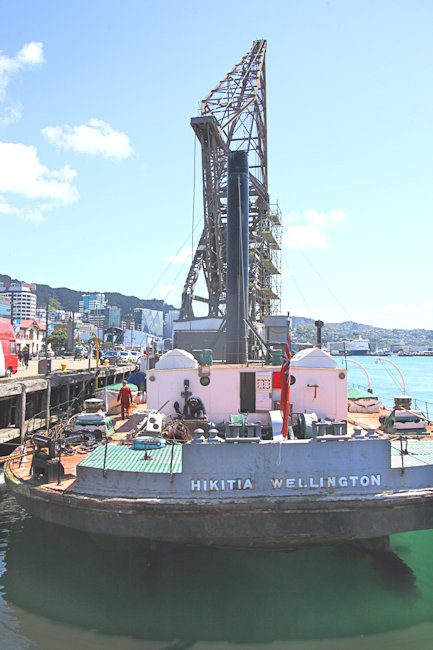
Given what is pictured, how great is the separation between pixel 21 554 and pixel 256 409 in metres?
6.74

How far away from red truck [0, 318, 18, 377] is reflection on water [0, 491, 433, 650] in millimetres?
16329

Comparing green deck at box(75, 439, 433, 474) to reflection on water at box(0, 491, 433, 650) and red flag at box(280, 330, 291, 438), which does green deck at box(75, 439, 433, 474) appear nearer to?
reflection on water at box(0, 491, 433, 650)

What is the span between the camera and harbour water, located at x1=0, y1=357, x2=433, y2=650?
7254 mm

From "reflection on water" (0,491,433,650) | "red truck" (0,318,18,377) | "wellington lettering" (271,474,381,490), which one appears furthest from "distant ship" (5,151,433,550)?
"red truck" (0,318,18,377)

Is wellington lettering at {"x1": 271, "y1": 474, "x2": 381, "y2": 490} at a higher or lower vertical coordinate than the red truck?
lower

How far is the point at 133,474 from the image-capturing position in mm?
8555

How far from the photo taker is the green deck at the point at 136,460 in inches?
346

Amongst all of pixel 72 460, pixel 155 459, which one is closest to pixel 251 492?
pixel 155 459

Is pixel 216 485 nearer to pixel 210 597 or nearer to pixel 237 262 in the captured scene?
pixel 210 597

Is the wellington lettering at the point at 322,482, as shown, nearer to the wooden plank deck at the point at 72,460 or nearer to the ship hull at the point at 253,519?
the ship hull at the point at 253,519

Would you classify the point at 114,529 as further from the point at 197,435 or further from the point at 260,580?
the point at 260,580

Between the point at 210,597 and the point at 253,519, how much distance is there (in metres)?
1.54

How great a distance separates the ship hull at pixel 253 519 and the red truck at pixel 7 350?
18746 millimetres

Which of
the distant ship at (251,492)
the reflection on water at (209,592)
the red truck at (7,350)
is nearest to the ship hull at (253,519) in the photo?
the distant ship at (251,492)
